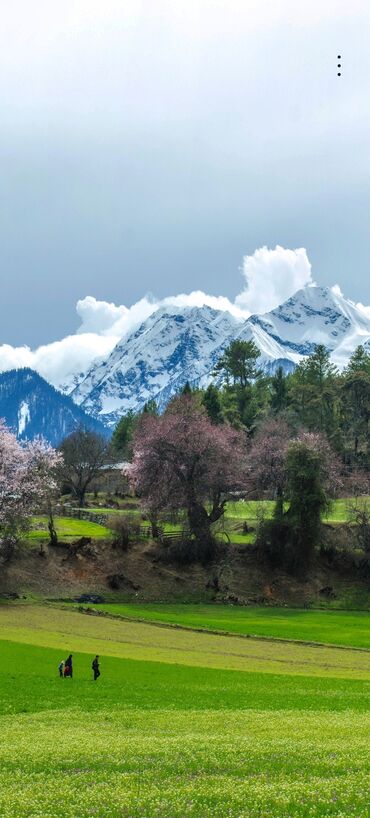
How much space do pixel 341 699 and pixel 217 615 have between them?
106 feet

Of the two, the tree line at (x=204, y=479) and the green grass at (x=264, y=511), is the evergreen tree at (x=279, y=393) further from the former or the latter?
the tree line at (x=204, y=479)

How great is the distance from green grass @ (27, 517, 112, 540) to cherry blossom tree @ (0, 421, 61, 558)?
23.4 feet

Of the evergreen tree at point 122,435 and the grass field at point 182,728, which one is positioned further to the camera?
the evergreen tree at point 122,435

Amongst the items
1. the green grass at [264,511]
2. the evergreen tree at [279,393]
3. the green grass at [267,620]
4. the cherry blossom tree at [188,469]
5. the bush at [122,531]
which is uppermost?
the evergreen tree at [279,393]

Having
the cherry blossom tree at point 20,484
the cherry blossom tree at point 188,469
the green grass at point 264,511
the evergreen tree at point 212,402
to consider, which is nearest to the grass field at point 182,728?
the cherry blossom tree at point 20,484

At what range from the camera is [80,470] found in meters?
122

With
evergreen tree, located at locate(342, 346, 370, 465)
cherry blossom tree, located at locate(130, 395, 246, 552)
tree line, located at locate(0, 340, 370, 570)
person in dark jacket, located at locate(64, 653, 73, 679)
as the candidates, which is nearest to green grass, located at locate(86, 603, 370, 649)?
tree line, located at locate(0, 340, 370, 570)

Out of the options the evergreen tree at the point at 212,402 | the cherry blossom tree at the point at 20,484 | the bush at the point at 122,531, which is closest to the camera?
the cherry blossom tree at the point at 20,484

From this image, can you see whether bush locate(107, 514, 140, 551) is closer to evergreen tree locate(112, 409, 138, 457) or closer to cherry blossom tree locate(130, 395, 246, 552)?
cherry blossom tree locate(130, 395, 246, 552)

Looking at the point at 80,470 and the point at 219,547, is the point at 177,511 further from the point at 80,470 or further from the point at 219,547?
the point at 80,470

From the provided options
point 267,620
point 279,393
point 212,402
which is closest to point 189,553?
point 267,620

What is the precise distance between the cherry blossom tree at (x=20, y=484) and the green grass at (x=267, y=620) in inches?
523

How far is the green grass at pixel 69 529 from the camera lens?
7950 cm

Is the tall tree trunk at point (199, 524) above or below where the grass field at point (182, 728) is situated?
above
